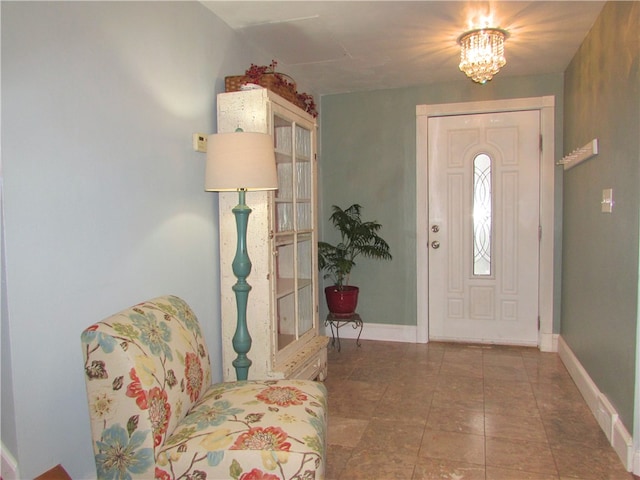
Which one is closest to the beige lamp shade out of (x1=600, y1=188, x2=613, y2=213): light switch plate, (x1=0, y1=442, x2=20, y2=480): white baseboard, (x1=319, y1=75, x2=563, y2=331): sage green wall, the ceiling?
the ceiling

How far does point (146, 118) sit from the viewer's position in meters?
2.09

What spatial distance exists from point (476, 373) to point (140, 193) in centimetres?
263

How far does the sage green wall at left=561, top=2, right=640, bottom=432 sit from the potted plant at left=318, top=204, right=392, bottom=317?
153 cm

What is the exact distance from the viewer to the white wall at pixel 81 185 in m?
1.49

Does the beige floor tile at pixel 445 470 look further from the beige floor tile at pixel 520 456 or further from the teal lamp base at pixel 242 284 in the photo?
the teal lamp base at pixel 242 284

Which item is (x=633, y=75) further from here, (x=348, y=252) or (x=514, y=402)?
(x=348, y=252)

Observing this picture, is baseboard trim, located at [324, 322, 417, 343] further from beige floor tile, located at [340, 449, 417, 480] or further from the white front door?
beige floor tile, located at [340, 449, 417, 480]

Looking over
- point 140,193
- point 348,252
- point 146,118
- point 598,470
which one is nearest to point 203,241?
point 140,193

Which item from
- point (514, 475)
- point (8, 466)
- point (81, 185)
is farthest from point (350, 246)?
point (8, 466)

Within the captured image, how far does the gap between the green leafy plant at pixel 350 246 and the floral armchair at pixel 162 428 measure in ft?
8.02

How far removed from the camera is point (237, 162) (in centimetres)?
206

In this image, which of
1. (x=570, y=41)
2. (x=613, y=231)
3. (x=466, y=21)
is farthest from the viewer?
(x=570, y=41)

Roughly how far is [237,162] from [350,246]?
2199 millimetres

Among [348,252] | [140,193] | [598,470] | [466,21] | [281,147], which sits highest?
[466,21]
